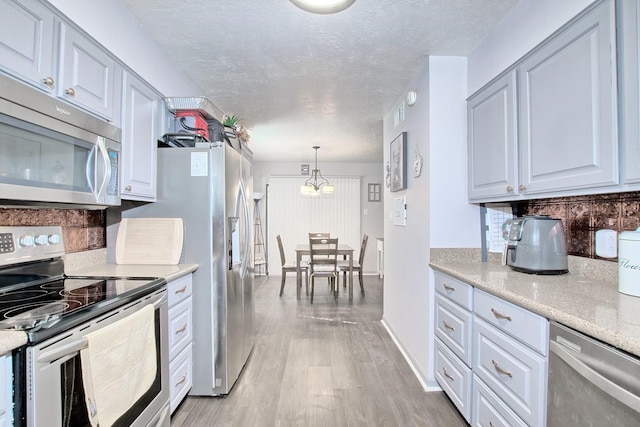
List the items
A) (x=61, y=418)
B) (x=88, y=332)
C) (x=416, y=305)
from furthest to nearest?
(x=416, y=305)
(x=88, y=332)
(x=61, y=418)

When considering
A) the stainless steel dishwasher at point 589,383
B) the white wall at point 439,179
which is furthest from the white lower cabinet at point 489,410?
the white wall at point 439,179

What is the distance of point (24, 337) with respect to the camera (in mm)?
855

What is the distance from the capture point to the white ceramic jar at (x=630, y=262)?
44.7 inches

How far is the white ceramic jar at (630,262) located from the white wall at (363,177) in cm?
516

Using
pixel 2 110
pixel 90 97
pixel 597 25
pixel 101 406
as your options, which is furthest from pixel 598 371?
pixel 90 97

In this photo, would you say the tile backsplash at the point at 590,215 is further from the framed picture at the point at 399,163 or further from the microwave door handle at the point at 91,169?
the microwave door handle at the point at 91,169

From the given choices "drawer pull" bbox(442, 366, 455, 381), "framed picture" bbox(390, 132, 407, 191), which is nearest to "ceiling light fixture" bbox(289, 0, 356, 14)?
"framed picture" bbox(390, 132, 407, 191)

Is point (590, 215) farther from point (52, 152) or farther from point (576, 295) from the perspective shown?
point (52, 152)

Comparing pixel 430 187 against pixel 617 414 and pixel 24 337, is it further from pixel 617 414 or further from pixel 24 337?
pixel 24 337

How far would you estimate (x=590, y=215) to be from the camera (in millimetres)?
1581

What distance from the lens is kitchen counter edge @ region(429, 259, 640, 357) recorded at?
0.86 m

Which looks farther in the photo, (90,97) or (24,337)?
(90,97)

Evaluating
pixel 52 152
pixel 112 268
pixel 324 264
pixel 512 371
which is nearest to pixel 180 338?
pixel 112 268

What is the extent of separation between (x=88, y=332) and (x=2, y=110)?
776 mm
